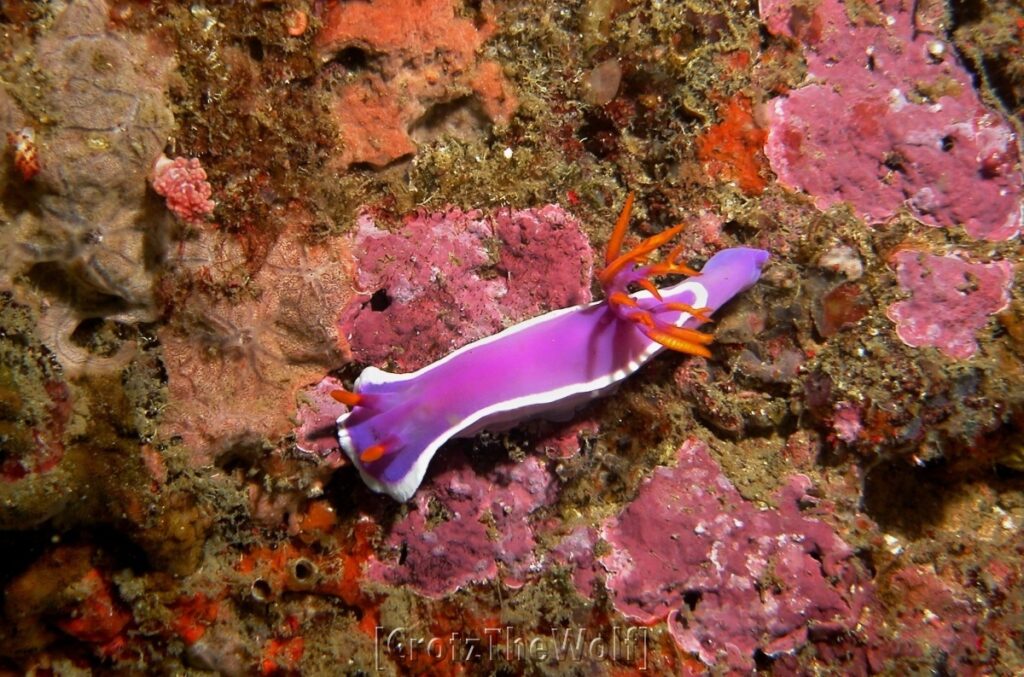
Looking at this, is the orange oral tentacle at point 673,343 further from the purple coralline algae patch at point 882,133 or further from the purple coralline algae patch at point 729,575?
the purple coralline algae patch at point 882,133

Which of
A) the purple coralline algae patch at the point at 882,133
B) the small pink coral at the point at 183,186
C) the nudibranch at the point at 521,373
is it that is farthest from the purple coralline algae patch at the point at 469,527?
the purple coralline algae patch at the point at 882,133

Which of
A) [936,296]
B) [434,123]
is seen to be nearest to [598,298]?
[434,123]

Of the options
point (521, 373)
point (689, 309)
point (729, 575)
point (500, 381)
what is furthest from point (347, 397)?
point (729, 575)

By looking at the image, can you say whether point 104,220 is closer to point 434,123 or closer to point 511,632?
point 434,123

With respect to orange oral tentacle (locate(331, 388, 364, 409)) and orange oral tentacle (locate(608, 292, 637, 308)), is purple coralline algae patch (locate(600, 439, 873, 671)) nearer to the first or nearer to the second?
orange oral tentacle (locate(608, 292, 637, 308))

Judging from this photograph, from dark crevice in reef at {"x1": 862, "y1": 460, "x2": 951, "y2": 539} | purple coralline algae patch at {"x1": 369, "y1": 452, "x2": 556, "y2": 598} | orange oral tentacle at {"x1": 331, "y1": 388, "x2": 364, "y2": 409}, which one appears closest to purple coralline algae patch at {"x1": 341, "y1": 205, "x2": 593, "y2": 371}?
orange oral tentacle at {"x1": 331, "y1": 388, "x2": 364, "y2": 409}
